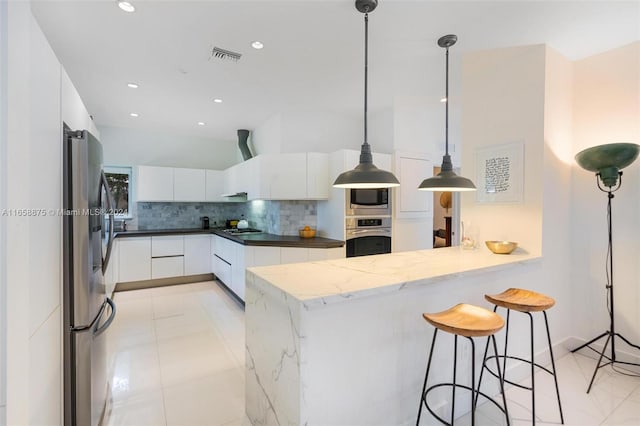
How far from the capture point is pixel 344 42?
2.54 metres

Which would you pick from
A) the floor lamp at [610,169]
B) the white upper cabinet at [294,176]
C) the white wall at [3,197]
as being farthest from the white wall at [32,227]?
the floor lamp at [610,169]

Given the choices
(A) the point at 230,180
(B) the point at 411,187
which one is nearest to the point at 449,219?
(B) the point at 411,187

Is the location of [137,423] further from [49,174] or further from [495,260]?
[495,260]

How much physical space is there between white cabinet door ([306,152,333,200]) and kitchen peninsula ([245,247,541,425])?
80.9 inches

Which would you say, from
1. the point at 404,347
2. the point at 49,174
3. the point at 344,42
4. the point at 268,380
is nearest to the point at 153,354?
the point at 268,380

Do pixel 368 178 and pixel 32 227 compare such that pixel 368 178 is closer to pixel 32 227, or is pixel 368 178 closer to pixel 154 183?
pixel 32 227

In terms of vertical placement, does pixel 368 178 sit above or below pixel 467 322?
above

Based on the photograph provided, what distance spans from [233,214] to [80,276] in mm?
4469

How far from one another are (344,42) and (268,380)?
2570mm

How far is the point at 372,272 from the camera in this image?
5.73ft

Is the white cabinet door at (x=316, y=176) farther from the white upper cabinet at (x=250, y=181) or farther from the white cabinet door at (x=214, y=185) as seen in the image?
the white cabinet door at (x=214, y=185)

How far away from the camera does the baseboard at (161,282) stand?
4512 millimetres

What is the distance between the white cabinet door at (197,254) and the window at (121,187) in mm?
1253

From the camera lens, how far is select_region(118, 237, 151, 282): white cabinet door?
4.46 metres
